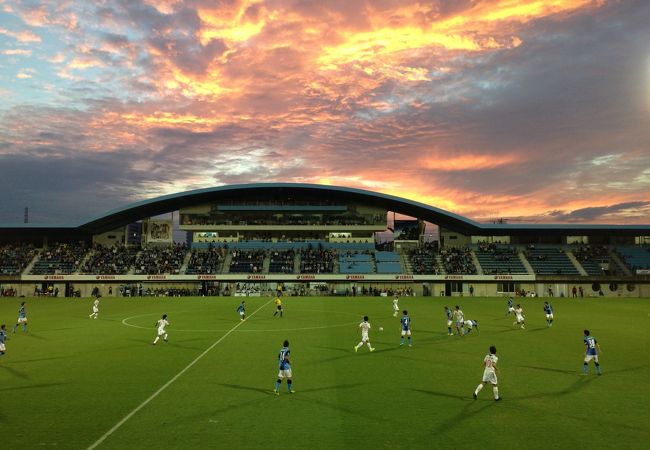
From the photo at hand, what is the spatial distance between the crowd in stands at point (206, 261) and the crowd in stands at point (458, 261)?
3742cm

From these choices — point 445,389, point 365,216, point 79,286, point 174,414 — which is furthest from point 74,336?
point 365,216

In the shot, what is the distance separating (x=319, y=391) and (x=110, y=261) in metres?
67.6

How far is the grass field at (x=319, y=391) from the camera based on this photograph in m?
11.8

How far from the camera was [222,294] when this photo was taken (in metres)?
70.9

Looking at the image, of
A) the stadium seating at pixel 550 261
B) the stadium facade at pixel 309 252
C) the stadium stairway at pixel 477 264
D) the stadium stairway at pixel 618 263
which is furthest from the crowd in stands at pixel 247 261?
the stadium stairway at pixel 618 263

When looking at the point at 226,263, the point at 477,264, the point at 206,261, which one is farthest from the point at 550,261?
the point at 206,261

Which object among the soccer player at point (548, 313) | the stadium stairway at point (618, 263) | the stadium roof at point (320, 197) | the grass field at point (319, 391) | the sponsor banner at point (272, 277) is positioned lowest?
the grass field at point (319, 391)

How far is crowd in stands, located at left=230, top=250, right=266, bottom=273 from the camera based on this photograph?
7306 centimetres

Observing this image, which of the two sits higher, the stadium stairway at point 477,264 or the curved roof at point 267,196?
the curved roof at point 267,196

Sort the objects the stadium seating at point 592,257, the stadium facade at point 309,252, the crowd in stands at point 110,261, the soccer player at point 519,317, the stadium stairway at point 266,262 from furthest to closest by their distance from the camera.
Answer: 1. the stadium stairway at point 266,262
2. the stadium seating at point 592,257
3. the crowd in stands at point 110,261
4. the stadium facade at point 309,252
5. the soccer player at point 519,317

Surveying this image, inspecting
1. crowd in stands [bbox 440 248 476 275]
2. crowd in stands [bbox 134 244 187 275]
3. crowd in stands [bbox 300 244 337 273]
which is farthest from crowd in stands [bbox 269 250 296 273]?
crowd in stands [bbox 440 248 476 275]

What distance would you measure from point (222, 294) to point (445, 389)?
2310 inches

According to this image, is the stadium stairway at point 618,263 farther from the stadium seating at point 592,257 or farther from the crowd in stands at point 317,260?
the crowd in stands at point 317,260

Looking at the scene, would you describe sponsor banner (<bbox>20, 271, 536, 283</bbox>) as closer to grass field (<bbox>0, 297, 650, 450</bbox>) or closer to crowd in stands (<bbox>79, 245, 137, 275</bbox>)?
crowd in stands (<bbox>79, 245, 137, 275</bbox>)
